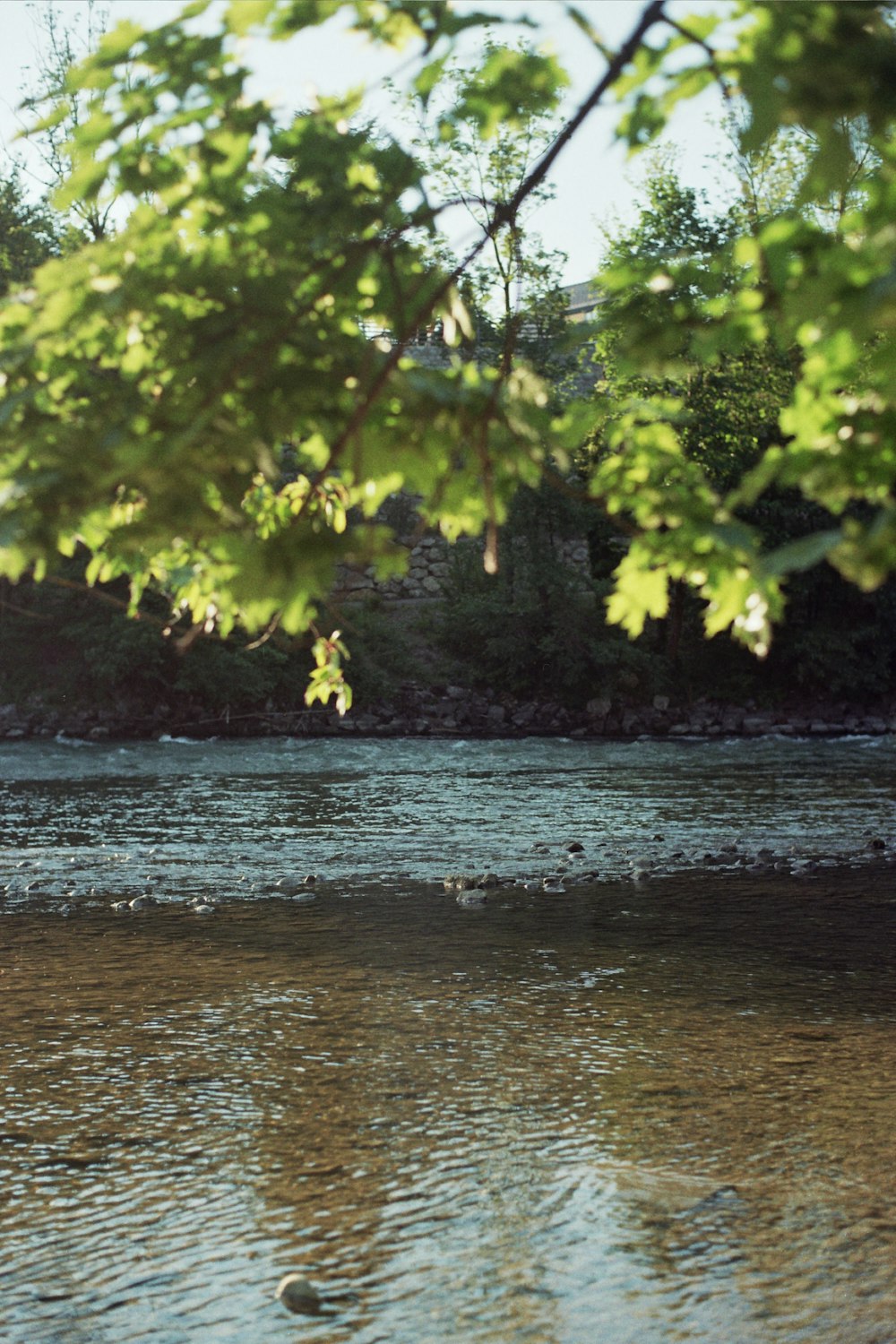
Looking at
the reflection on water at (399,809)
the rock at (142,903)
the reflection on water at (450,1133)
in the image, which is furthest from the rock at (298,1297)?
the reflection on water at (399,809)

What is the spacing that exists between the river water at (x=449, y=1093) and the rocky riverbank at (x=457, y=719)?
13640 mm

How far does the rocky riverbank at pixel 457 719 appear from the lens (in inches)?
1033

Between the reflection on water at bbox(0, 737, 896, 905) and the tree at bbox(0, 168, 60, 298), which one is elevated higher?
the tree at bbox(0, 168, 60, 298)

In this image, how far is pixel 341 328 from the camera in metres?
2.80

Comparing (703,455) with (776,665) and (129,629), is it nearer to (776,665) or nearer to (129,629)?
(776,665)

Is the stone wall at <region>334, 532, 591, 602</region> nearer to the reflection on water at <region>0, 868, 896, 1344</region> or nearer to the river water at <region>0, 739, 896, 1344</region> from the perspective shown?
the river water at <region>0, 739, 896, 1344</region>

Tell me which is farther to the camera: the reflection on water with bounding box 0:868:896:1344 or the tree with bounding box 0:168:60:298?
the tree with bounding box 0:168:60:298

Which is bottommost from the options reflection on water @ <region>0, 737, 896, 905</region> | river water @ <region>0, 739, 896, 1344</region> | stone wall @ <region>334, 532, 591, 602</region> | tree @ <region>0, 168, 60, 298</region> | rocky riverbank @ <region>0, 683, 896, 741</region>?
river water @ <region>0, 739, 896, 1344</region>

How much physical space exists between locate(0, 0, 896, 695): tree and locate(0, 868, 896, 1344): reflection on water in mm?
2341

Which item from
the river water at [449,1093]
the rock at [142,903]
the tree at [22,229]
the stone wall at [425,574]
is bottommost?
the river water at [449,1093]

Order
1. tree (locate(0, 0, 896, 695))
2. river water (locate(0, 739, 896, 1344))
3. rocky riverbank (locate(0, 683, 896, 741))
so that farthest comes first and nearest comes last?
rocky riverbank (locate(0, 683, 896, 741)) < river water (locate(0, 739, 896, 1344)) < tree (locate(0, 0, 896, 695))

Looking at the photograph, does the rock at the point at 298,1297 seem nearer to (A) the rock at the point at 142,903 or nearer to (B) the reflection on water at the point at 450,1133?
(B) the reflection on water at the point at 450,1133

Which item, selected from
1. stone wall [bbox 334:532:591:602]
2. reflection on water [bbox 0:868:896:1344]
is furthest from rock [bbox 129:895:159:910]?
stone wall [bbox 334:532:591:602]

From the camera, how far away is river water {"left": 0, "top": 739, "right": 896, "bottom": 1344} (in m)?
4.31
